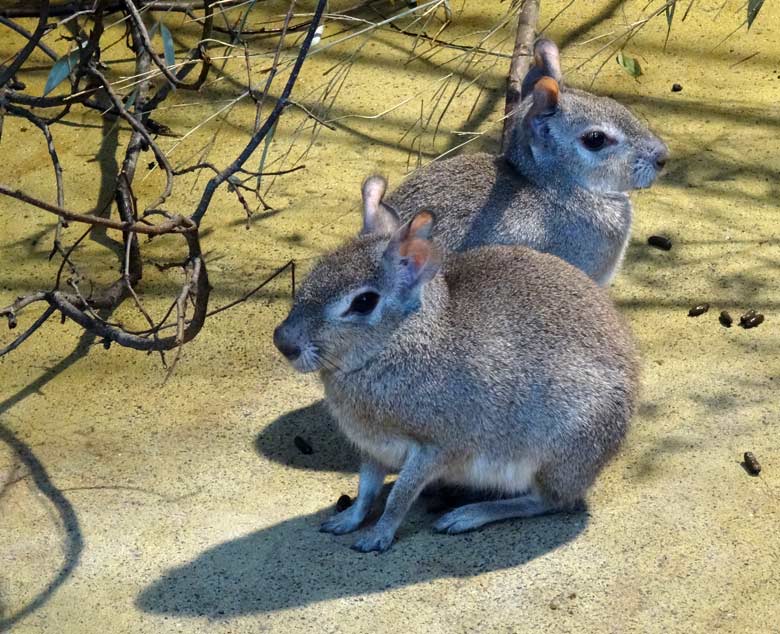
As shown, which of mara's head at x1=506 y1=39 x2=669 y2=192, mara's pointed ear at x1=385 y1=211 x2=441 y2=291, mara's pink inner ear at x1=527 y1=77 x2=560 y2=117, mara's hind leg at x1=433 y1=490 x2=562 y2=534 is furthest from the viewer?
mara's head at x1=506 y1=39 x2=669 y2=192

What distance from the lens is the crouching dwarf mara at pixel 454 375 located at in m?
4.26

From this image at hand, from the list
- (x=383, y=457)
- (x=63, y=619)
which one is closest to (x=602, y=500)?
(x=383, y=457)

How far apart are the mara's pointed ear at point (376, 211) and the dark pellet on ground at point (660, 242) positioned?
190 centimetres

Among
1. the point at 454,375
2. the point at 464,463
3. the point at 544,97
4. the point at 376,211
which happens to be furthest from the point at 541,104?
the point at 464,463

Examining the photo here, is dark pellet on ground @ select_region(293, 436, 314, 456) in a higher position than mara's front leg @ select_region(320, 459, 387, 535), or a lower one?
lower

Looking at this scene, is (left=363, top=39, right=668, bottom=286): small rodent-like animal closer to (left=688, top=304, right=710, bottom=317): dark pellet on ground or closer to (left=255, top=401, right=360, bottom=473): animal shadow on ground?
(left=688, top=304, right=710, bottom=317): dark pellet on ground

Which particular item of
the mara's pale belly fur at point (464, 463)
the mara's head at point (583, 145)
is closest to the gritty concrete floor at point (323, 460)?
the mara's pale belly fur at point (464, 463)

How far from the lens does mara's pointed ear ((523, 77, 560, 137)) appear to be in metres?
5.27

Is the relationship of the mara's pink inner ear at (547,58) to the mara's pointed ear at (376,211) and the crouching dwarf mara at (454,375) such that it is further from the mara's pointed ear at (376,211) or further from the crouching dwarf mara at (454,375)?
the crouching dwarf mara at (454,375)

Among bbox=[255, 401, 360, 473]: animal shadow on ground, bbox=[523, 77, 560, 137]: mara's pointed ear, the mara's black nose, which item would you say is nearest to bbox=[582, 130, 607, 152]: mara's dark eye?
bbox=[523, 77, 560, 137]: mara's pointed ear

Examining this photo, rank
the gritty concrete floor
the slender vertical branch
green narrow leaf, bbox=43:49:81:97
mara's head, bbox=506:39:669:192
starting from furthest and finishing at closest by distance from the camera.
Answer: the slender vertical branch
mara's head, bbox=506:39:669:192
green narrow leaf, bbox=43:49:81:97
the gritty concrete floor

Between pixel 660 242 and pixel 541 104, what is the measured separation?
1137 mm

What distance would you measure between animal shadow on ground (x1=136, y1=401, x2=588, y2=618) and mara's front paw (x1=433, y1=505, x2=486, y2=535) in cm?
3

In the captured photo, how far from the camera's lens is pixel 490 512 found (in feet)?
14.7
